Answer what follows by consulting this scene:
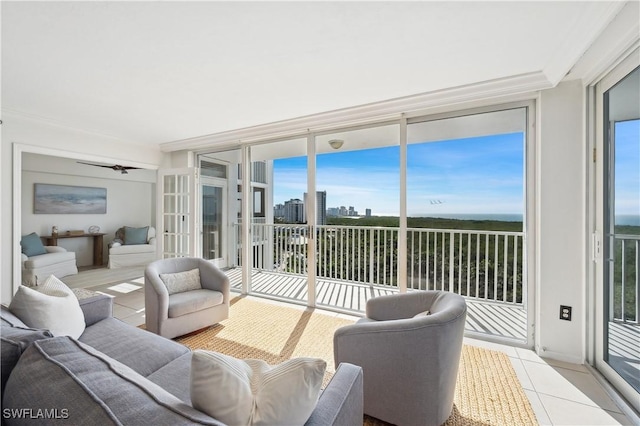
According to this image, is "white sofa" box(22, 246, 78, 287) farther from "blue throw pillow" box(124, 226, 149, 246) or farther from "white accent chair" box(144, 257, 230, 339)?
"white accent chair" box(144, 257, 230, 339)

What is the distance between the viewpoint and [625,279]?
A: 1867 millimetres

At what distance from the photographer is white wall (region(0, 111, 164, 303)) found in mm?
3082

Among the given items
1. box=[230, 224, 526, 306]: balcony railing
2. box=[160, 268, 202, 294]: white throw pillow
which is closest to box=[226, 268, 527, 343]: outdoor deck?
box=[230, 224, 526, 306]: balcony railing

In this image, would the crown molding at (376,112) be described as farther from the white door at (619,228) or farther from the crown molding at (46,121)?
the crown molding at (46,121)

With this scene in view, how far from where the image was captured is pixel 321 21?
1.59m

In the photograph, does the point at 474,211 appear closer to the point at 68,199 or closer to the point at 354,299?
the point at 354,299

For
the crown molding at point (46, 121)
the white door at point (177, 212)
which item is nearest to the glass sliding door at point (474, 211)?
the white door at point (177, 212)

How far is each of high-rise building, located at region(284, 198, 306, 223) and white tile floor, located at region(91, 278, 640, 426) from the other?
2.97 m

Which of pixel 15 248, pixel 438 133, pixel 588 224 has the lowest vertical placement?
pixel 15 248

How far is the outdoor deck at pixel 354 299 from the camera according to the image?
298 cm

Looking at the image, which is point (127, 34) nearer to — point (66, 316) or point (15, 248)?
point (66, 316)

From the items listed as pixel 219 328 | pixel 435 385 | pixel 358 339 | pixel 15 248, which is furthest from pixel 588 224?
pixel 15 248

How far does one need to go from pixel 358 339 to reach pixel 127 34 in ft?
7.48

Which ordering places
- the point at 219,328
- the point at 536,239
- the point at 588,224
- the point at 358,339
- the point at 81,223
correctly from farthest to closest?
Answer: the point at 81,223 → the point at 219,328 → the point at 536,239 → the point at 588,224 → the point at 358,339
